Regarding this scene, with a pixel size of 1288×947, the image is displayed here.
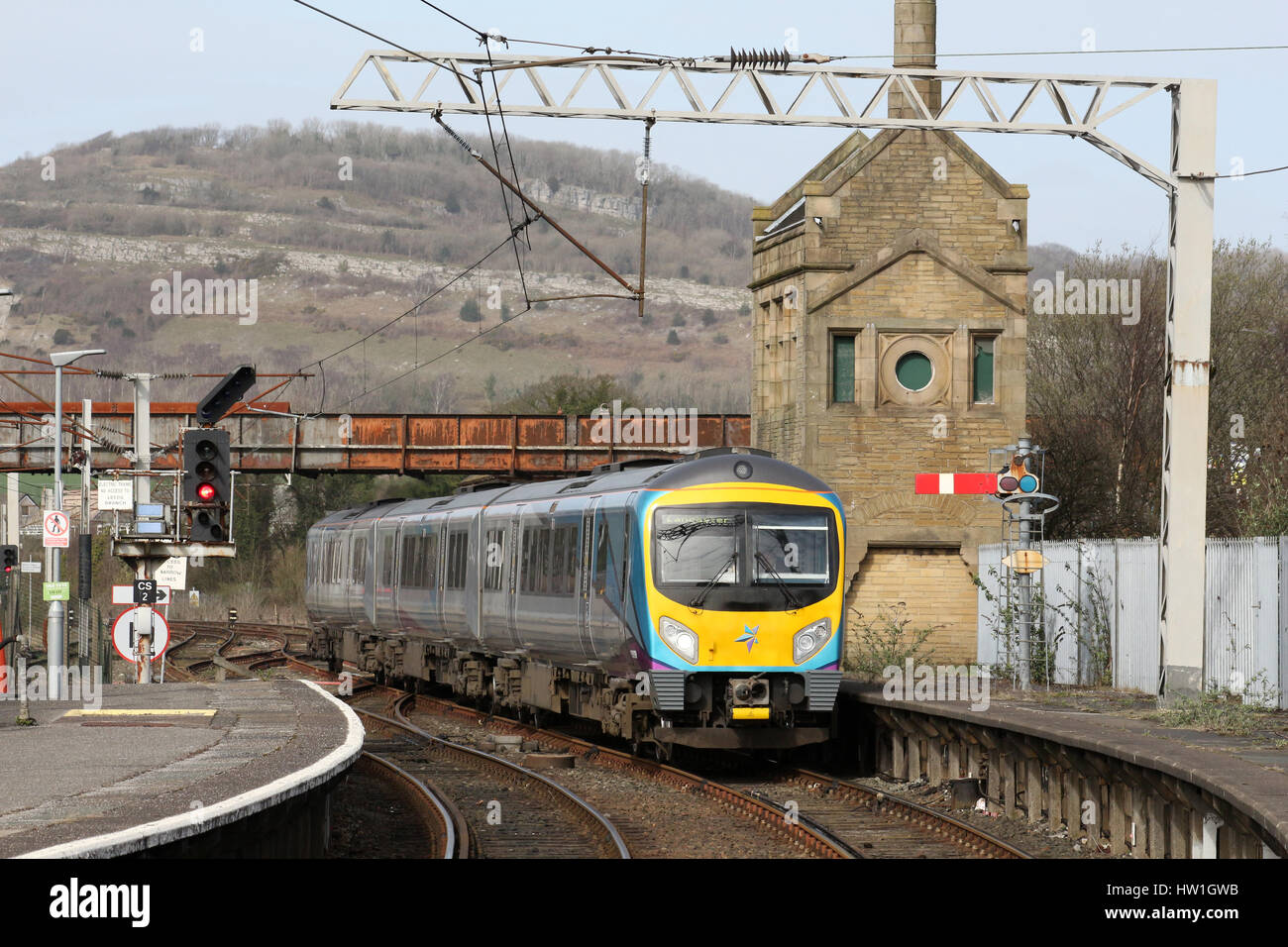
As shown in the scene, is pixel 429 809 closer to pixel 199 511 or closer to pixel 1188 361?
pixel 199 511

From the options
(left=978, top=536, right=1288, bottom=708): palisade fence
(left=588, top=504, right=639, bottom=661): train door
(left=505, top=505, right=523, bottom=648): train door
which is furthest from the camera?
(left=505, top=505, right=523, bottom=648): train door

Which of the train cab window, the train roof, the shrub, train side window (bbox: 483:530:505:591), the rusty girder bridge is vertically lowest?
the shrub

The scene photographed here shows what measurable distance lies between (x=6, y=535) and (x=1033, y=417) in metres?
33.0

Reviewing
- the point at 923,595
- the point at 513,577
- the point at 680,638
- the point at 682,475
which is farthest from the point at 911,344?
the point at 680,638

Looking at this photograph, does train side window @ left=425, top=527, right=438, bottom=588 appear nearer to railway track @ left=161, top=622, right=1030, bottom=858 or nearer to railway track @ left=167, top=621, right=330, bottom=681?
railway track @ left=161, top=622, right=1030, bottom=858

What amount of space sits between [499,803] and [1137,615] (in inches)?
386

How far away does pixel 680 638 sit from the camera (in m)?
18.3

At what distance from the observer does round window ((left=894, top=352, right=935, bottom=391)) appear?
30672 mm

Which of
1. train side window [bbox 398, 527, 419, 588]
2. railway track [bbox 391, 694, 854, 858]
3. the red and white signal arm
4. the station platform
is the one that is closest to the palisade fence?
the station platform

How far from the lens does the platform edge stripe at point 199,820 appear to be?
26.6 ft

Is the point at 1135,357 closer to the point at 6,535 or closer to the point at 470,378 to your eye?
the point at 6,535

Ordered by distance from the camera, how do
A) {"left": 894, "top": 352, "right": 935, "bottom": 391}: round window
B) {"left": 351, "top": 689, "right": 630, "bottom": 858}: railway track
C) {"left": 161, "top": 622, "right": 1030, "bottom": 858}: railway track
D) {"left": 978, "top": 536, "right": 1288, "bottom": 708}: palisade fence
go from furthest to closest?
{"left": 894, "top": 352, "right": 935, "bottom": 391}: round window → {"left": 978, "top": 536, "right": 1288, "bottom": 708}: palisade fence → {"left": 351, "top": 689, "right": 630, "bottom": 858}: railway track → {"left": 161, "top": 622, "right": 1030, "bottom": 858}: railway track

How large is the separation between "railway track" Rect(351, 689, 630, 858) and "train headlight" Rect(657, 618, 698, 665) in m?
1.87
